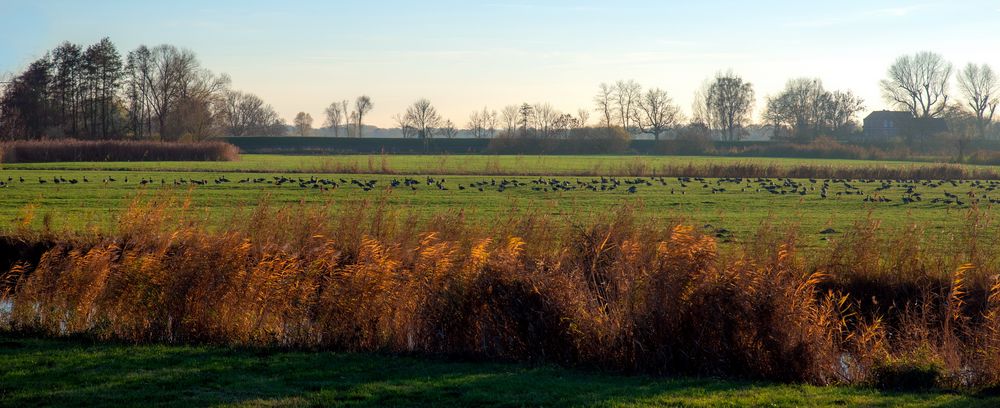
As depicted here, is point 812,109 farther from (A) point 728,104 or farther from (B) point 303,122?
(B) point 303,122

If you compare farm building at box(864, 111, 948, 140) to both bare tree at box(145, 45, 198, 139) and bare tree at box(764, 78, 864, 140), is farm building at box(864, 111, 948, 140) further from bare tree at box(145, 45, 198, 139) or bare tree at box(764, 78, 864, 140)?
bare tree at box(145, 45, 198, 139)

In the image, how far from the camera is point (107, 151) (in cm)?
7262

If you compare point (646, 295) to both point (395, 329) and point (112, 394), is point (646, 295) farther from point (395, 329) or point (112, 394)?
point (112, 394)

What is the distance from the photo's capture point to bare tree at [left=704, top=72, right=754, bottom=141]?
140m

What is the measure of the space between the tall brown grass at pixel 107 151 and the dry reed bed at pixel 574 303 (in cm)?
5874

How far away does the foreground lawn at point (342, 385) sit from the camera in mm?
9336

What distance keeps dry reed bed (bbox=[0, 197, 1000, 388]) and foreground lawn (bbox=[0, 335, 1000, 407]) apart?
69cm

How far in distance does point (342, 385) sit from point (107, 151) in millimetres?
70068

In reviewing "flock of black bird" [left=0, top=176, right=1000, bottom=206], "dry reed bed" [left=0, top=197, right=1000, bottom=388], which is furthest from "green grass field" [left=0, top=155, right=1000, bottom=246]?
"dry reed bed" [left=0, top=197, right=1000, bottom=388]

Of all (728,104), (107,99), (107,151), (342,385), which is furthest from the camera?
(728,104)

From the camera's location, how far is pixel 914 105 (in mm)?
125438

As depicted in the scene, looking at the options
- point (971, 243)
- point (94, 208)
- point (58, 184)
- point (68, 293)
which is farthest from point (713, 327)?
point (58, 184)

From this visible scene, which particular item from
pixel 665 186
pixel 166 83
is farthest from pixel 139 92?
pixel 665 186

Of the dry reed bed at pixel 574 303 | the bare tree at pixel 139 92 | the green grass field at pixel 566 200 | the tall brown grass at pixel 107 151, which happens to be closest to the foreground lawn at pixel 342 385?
the dry reed bed at pixel 574 303
